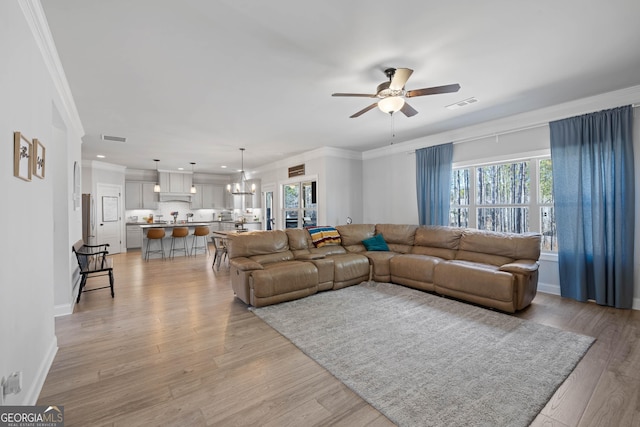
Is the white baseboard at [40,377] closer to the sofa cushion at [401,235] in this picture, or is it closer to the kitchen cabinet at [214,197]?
the sofa cushion at [401,235]

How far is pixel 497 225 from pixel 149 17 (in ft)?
17.6

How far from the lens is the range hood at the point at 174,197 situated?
9.66m

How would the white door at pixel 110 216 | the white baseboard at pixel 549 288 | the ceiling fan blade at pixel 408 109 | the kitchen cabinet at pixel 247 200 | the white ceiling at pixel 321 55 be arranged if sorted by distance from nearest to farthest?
the white ceiling at pixel 321 55
the ceiling fan blade at pixel 408 109
the white baseboard at pixel 549 288
the white door at pixel 110 216
the kitchen cabinet at pixel 247 200

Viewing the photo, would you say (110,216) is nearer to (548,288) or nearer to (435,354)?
(435,354)

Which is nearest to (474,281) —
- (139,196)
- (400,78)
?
(400,78)

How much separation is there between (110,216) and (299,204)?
569 centimetres

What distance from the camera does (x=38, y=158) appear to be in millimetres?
2045

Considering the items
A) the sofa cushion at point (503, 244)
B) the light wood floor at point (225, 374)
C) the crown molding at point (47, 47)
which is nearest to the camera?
the light wood floor at point (225, 374)

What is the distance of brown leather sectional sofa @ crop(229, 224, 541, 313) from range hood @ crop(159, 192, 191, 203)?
21.9ft

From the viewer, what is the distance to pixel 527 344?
2645 mm

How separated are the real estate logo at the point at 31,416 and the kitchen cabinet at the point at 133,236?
8320mm

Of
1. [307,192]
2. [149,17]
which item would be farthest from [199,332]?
[307,192]

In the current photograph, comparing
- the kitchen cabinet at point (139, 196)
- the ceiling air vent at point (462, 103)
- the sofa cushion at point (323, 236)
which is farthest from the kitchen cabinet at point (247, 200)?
the ceiling air vent at point (462, 103)

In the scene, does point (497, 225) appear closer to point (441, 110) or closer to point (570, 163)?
point (570, 163)
